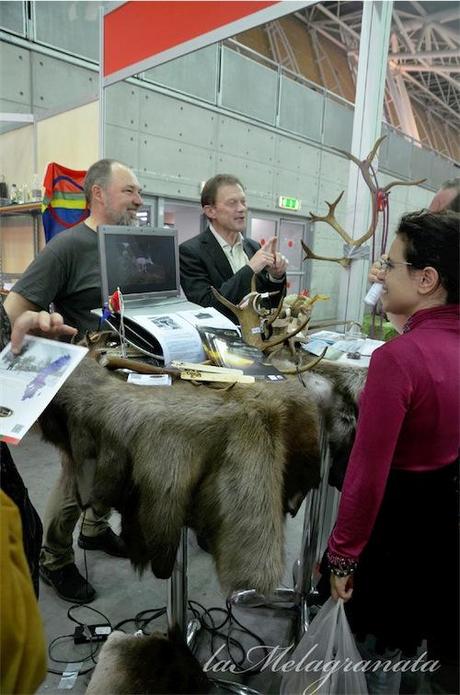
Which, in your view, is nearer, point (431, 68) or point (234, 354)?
point (234, 354)

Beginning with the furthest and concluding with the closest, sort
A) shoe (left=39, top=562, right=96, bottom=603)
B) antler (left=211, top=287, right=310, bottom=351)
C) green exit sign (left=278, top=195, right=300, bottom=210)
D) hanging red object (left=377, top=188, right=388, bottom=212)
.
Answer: green exit sign (left=278, top=195, right=300, bottom=210)
hanging red object (left=377, top=188, right=388, bottom=212)
shoe (left=39, top=562, right=96, bottom=603)
antler (left=211, top=287, right=310, bottom=351)

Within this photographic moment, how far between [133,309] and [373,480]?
844 millimetres

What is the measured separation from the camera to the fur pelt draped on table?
1004mm

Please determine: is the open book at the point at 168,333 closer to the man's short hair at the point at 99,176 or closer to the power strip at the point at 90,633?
the man's short hair at the point at 99,176

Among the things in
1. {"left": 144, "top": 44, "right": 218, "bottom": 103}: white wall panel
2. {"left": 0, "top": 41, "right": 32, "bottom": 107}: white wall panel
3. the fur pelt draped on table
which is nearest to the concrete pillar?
the fur pelt draped on table

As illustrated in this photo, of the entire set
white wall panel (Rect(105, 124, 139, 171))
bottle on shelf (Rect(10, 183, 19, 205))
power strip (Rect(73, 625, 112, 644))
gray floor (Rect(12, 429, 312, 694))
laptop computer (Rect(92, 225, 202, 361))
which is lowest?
gray floor (Rect(12, 429, 312, 694))

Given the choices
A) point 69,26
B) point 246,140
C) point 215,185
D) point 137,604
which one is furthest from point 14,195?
point 137,604

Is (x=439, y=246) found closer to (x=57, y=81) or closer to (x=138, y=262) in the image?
(x=138, y=262)

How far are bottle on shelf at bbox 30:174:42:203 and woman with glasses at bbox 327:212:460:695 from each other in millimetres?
4148

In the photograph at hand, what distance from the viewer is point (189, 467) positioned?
3.30 feet

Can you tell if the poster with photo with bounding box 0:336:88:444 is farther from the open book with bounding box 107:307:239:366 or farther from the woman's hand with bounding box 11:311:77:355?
the open book with bounding box 107:307:239:366

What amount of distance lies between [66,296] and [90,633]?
1280mm

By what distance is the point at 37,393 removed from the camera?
100 cm

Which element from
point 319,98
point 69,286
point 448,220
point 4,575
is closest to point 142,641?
point 4,575
